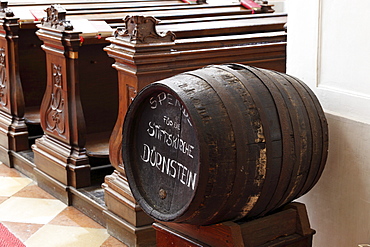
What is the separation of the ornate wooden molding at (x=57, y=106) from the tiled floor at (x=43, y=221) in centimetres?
49

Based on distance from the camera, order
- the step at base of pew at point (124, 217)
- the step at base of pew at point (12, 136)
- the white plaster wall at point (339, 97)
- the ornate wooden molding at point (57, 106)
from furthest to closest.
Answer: the step at base of pew at point (12, 136)
the ornate wooden molding at point (57, 106)
the step at base of pew at point (124, 217)
the white plaster wall at point (339, 97)

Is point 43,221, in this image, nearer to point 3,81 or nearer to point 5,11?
point 3,81

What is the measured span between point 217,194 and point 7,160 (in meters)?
3.28

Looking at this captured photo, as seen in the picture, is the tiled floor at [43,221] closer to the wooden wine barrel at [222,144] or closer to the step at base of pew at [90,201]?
the step at base of pew at [90,201]

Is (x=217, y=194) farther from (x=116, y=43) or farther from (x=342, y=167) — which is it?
(x=116, y=43)

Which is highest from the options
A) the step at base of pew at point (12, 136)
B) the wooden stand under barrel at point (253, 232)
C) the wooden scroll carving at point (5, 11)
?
the wooden scroll carving at point (5, 11)

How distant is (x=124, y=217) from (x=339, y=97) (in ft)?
5.08

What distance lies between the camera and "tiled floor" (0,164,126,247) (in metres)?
3.53

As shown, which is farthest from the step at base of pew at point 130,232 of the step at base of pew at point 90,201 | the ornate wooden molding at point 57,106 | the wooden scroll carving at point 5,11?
the wooden scroll carving at point 5,11

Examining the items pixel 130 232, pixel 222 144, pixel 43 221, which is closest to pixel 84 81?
pixel 43 221

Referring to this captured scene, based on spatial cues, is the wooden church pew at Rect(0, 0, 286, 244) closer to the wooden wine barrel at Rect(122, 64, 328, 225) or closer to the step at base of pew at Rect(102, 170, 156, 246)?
the step at base of pew at Rect(102, 170, 156, 246)

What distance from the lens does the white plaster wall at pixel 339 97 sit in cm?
233

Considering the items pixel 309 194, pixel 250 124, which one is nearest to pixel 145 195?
pixel 250 124

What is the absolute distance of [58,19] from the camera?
401cm
